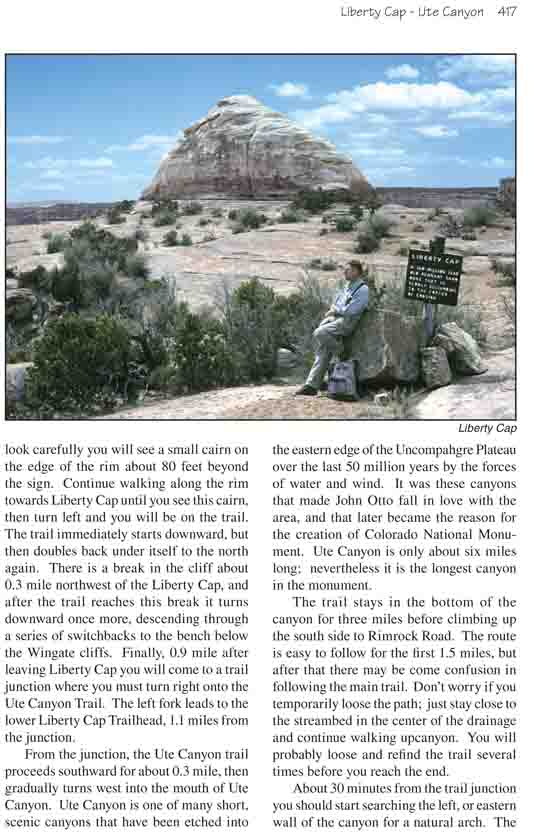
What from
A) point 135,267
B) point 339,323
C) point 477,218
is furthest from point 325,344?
point 477,218

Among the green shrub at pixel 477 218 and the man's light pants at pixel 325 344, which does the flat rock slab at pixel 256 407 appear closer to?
the man's light pants at pixel 325 344

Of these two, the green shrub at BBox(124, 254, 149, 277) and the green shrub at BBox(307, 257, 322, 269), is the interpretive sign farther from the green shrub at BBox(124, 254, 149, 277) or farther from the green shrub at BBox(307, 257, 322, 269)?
the green shrub at BBox(124, 254, 149, 277)

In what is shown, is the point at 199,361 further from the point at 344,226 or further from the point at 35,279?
the point at 344,226

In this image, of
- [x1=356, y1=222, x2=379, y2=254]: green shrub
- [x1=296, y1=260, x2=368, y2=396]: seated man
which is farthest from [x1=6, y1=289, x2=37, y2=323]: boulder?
[x1=296, y1=260, x2=368, y2=396]: seated man

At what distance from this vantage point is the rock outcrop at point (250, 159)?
28.7m

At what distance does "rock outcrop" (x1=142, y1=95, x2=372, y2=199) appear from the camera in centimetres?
2866

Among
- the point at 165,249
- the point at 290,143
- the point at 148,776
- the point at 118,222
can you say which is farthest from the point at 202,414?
the point at 290,143

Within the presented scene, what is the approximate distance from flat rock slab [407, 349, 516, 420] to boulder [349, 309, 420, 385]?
348mm

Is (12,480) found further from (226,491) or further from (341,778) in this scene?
(341,778)

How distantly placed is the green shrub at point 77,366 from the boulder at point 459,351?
3.08 meters

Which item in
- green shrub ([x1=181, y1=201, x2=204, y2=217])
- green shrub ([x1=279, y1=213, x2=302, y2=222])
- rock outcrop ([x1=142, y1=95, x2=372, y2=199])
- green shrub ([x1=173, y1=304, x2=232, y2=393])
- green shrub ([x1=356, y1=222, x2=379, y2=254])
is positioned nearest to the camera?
green shrub ([x1=173, y1=304, x2=232, y2=393])

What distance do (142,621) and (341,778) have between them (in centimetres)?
167

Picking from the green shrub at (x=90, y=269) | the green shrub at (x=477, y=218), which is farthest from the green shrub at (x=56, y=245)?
the green shrub at (x=477, y=218)

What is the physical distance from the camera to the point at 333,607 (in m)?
6.21
